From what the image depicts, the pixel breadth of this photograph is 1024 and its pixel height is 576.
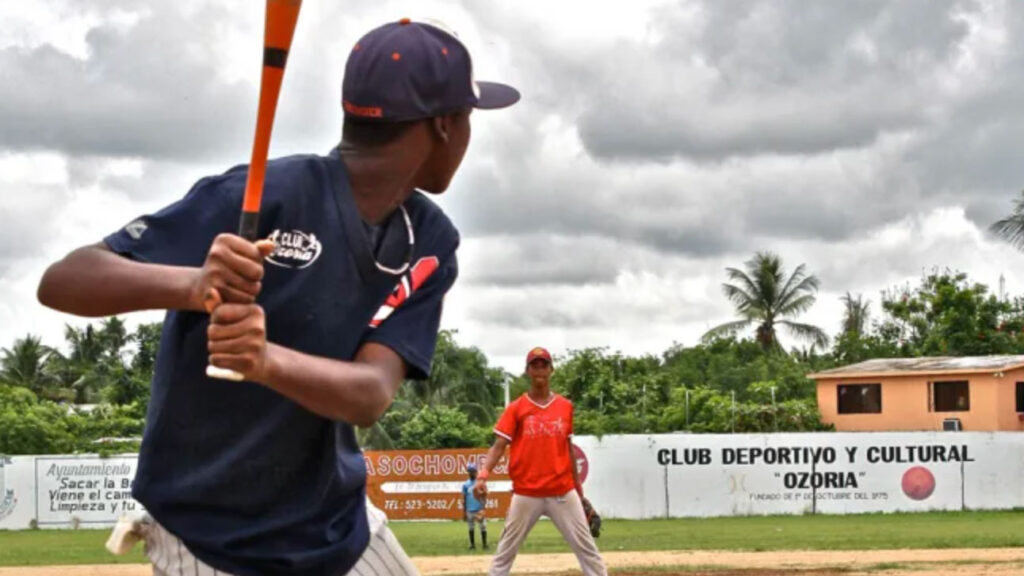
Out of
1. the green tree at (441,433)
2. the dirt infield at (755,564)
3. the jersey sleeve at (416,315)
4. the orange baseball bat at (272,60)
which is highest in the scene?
the orange baseball bat at (272,60)

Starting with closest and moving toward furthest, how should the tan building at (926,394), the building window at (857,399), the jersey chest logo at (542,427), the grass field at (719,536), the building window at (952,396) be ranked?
the jersey chest logo at (542,427)
the grass field at (719,536)
the tan building at (926,394)
the building window at (952,396)
the building window at (857,399)

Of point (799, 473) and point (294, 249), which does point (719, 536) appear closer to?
point (799, 473)

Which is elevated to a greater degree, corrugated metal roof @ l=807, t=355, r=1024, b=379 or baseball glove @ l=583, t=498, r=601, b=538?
corrugated metal roof @ l=807, t=355, r=1024, b=379

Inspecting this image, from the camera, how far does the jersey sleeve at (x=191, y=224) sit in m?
2.99

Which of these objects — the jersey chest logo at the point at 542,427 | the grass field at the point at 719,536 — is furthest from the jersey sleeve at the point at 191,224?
the grass field at the point at 719,536

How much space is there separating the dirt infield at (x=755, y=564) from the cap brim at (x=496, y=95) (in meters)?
13.7

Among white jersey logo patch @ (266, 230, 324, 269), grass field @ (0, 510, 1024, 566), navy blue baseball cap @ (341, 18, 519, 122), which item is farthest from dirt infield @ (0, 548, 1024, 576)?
white jersey logo patch @ (266, 230, 324, 269)

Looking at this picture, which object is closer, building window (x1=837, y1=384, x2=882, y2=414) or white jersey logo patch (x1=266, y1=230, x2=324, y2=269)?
white jersey logo patch (x1=266, y1=230, x2=324, y2=269)

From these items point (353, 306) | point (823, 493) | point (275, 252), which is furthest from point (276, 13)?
point (823, 493)

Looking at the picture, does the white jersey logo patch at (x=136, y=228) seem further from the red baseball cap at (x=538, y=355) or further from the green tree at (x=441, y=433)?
the green tree at (x=441, y=433)

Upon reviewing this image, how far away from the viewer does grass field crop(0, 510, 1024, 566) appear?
22.6 m

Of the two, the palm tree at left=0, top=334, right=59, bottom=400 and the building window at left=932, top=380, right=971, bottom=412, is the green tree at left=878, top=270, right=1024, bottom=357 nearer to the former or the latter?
the building window at left=932, top=380, right=971, bottom=412

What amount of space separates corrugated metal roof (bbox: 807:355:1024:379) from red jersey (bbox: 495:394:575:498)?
1503 inches

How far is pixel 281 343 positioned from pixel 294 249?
188mm
